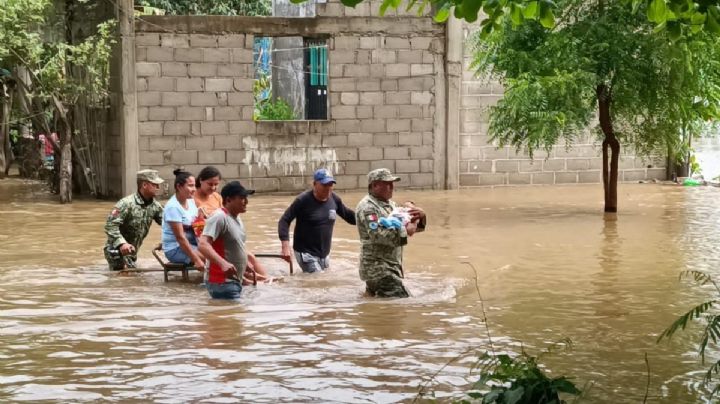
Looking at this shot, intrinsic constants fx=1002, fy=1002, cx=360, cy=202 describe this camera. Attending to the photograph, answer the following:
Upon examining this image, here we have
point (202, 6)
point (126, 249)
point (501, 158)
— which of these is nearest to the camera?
point (126, 249)

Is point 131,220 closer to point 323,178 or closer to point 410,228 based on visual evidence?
point 323,178

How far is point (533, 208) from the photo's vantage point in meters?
18.7

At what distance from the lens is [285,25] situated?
20281 millimetres

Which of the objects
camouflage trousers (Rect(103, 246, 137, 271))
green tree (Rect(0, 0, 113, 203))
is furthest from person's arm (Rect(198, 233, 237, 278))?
green tree (Rect(0, 0, 113, 203))

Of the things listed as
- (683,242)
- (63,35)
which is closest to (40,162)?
(63,35)

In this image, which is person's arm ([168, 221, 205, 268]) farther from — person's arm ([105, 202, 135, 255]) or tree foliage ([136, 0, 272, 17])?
tree foliage ([136, 0, 272, 17])

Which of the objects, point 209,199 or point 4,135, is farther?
point 4,135

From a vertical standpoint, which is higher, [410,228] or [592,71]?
[592,71]

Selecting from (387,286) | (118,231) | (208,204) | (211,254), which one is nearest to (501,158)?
(208,204)

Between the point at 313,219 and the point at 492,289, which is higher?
the point at 313,219

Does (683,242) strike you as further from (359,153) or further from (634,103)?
(359,153)

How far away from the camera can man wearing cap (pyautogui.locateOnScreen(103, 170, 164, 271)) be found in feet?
35.4

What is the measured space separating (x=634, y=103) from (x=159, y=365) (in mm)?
12000

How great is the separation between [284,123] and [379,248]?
11675 millimetres
